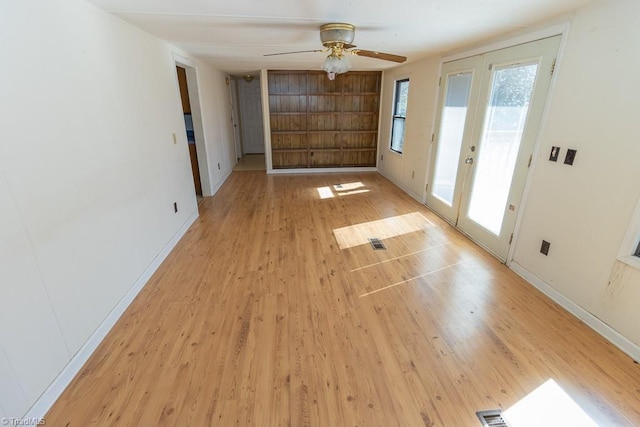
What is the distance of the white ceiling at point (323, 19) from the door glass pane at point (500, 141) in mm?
426

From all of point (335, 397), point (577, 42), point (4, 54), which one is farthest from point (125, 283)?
point (577, 42)

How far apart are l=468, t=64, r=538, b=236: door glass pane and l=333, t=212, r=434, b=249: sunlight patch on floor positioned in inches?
30.2

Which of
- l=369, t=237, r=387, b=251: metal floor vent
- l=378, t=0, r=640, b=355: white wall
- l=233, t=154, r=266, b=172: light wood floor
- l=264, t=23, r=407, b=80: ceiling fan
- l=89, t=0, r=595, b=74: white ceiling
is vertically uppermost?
l=89, t=0, r=595, b=74: white ceiling

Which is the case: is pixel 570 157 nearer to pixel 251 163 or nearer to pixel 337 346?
pixel 337 346

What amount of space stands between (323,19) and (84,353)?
112 inches

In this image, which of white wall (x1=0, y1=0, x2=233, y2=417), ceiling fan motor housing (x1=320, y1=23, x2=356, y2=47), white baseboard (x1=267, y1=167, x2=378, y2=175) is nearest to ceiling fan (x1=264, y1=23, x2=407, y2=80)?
ceiling fan motor housing (x1=320, y1=23, x2=356, y2=47)

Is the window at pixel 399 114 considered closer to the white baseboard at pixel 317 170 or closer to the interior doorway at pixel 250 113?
the white baseboard at pixel 317 170

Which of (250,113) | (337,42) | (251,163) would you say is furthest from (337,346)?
(250,113)

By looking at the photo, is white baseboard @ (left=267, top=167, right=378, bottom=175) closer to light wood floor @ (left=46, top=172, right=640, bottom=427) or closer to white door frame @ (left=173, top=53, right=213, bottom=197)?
white door frame @ (left=173, top=53, right=213, bottom=197)

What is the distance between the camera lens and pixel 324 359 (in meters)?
1.92

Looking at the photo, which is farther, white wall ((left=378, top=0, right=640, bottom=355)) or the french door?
the french door

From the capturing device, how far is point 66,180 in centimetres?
178

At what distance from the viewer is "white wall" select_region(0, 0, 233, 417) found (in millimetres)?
1434

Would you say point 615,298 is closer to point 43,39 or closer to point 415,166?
point 415,166
